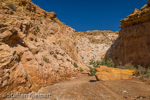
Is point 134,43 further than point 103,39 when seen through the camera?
No

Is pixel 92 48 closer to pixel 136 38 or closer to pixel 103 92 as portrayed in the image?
pixel 136 38

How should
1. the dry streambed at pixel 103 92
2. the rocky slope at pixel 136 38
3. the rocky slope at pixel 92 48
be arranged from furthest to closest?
1. the rocky slope at pixel 92 48
2. the rocky slope at pixel 136 38
3. the dry streambed at pixel 103 92

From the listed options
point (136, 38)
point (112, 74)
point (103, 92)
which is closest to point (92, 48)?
point (136, 38)

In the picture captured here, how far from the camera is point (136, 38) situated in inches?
657

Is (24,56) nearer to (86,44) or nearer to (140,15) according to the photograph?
(140,15)

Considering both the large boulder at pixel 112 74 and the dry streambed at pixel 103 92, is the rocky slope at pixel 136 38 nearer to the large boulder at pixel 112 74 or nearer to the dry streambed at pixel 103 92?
the large boulder at pixel 112 74

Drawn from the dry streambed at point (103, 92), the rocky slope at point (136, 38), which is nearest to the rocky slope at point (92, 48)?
the rocky slope at point (136, 38)

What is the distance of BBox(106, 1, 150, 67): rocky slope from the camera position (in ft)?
49.6

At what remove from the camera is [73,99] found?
4.12 meters

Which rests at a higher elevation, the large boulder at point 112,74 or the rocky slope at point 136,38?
the rocky slope at point 136,38

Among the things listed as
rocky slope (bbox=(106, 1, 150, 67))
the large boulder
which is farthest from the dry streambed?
rocky slope (bbox=(106, 1, 150, 67))

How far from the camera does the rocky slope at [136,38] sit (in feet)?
49.6

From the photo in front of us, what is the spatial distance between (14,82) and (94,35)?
40.2 m

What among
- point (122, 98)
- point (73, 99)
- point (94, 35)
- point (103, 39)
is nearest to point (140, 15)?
point (122, 98)
